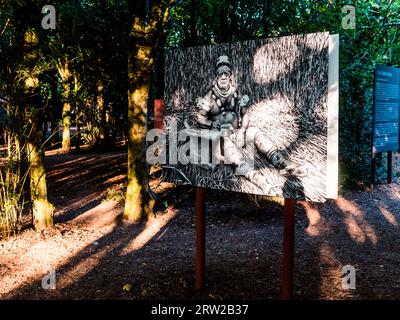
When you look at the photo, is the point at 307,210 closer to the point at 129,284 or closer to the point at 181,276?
the point at 181,276

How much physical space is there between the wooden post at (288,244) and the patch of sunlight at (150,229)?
3.41 m

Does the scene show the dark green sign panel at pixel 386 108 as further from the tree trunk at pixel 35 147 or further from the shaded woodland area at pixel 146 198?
the tree trunk at pixel 35 147

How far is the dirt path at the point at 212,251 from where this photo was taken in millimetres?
5109

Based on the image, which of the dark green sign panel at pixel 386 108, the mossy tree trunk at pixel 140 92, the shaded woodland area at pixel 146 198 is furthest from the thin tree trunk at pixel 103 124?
the dark green sign panel at pixel 386 108

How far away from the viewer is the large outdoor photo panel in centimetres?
352

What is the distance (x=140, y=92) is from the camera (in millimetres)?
8164

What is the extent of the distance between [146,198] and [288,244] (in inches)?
198

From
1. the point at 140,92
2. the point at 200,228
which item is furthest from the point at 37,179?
the point at 200,228

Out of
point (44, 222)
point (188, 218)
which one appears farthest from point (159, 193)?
point (44, 222)

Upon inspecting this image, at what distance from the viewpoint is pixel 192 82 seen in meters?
4.71

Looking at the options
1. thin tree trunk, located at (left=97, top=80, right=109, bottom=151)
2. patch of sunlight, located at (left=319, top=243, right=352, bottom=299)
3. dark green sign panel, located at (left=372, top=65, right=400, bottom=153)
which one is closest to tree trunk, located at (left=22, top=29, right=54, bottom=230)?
patch of sunlight, located at (left=319, top=243, right=352, bottom=299)

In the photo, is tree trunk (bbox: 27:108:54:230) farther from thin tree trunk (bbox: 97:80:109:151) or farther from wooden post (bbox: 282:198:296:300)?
thin tree trunk (bbox: 97:80:109:151)

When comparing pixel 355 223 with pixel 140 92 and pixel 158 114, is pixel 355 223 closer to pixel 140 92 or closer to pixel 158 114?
pixel 140 92

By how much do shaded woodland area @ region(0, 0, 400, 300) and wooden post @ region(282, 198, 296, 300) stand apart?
100 centimetres
